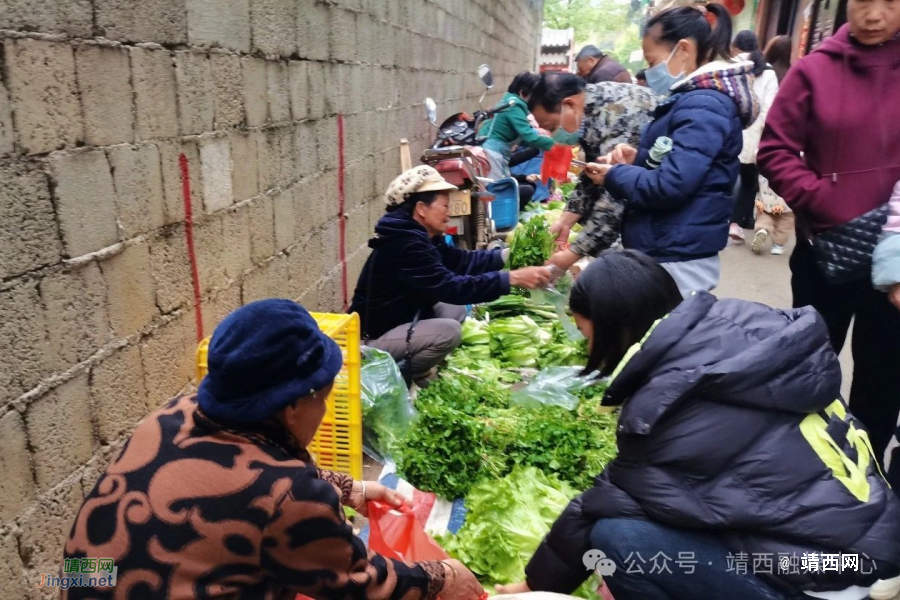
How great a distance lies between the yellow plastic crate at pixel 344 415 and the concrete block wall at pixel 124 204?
21.8 inches

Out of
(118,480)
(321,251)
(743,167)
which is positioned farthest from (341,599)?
(743,167)

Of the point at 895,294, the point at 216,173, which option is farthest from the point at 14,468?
the point at 895,294

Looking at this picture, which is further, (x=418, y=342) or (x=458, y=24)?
(x=458, y=24)

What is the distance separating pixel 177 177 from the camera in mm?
2521

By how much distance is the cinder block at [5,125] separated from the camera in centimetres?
172

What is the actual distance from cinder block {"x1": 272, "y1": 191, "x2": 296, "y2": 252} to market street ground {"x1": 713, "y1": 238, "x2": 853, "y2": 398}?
372 cm

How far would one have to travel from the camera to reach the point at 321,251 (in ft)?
13.6

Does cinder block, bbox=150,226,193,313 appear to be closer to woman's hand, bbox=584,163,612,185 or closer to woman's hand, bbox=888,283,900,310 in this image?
woman's hand, bbox=584,163,612,185

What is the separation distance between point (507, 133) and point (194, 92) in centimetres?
474

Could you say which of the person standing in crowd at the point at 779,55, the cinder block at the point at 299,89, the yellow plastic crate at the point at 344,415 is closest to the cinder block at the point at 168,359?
the yellow plastic crate at the point at 344,415

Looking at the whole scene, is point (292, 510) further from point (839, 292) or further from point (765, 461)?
point (839, 292)

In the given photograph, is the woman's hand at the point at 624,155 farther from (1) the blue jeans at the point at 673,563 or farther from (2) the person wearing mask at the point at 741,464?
(1) the blue jeans at the point at 673,563

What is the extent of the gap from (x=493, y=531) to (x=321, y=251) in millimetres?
2176

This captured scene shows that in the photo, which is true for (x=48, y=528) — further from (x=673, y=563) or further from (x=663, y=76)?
(x=663, y=76)
